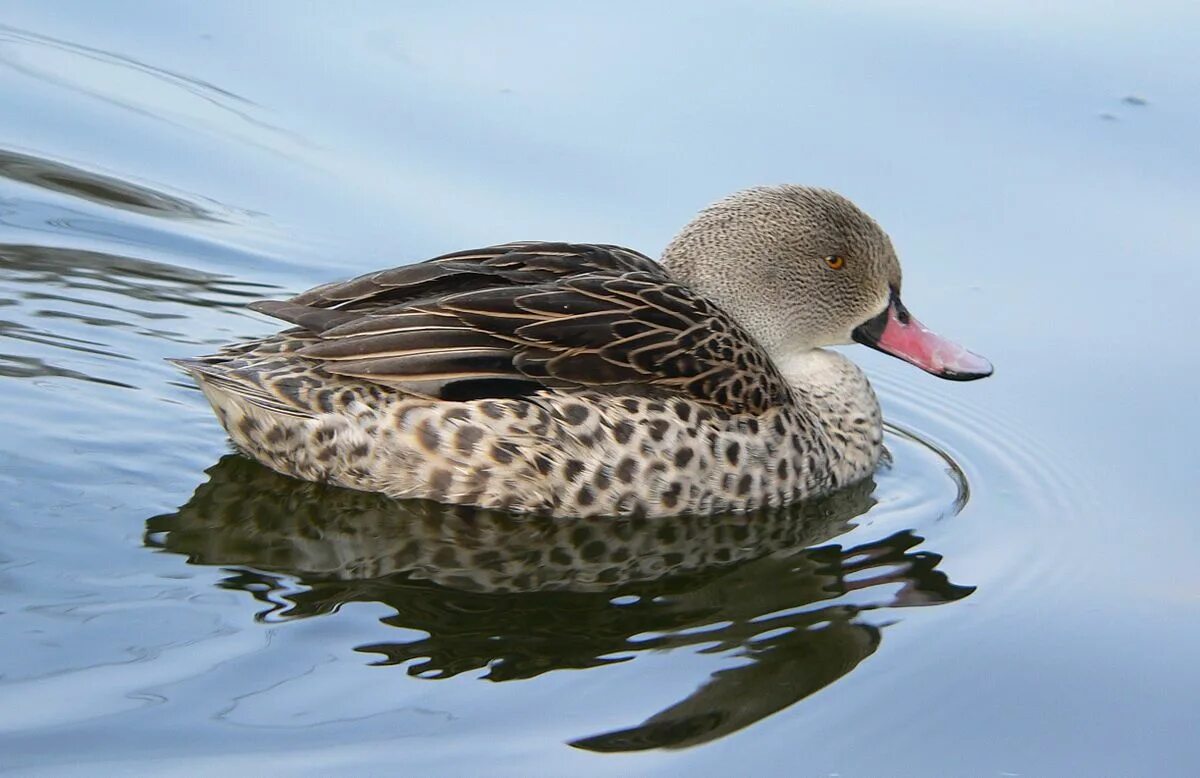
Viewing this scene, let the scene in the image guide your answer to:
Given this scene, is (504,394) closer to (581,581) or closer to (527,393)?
(527,393)

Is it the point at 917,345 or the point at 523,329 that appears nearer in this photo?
the point at 523,329

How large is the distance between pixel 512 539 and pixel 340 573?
2.40 feet

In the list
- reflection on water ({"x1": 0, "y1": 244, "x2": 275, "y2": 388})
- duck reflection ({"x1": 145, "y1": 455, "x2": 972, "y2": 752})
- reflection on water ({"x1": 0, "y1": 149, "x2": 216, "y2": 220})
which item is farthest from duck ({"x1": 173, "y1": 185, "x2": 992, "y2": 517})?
reflection on water ({"x1": 0, "y1": 149, "x2": 216, "y2": 220})

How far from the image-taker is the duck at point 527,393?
713 cm

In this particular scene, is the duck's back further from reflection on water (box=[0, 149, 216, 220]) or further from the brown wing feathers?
reflection on water (box=[0, 149, 216, 220])

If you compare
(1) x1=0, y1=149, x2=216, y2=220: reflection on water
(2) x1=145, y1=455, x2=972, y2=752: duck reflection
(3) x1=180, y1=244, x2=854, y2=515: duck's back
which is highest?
(1) x1=0, y1=149, x2=216, y2=220: reflection on water

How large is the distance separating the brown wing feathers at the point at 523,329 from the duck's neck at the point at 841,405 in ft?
1.51

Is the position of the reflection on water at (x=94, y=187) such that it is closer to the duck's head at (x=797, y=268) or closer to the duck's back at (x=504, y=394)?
the duck's back at (x=504, y=394)

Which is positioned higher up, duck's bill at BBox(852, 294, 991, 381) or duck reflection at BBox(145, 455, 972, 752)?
duck's bill at BBox(852, 294, 991, 381)

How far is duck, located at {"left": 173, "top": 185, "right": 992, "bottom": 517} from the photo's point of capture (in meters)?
7.13

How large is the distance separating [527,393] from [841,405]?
156 cm

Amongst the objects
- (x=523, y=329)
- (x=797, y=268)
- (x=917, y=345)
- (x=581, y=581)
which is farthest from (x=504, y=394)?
(x=917, y=345)

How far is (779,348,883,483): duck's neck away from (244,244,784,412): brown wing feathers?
0.46 m

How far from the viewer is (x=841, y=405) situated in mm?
8031
